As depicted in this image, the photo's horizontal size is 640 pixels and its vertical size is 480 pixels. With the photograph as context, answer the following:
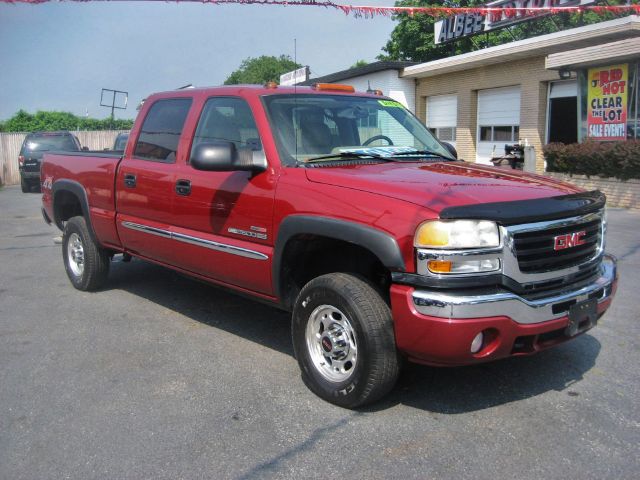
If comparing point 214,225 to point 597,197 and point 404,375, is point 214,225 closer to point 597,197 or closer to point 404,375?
point 404,375

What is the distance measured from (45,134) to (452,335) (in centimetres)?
2008

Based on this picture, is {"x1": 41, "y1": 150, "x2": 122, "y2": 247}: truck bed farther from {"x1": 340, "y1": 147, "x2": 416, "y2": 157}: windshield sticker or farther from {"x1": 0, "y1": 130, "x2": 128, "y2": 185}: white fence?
{"x1": 0, "y1": 130, "x2": 128, "y2": 185}: white fence

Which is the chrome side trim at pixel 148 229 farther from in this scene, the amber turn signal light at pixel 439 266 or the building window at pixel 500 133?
the building window at pixel 500 133

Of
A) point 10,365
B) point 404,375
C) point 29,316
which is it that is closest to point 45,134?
point 29,316

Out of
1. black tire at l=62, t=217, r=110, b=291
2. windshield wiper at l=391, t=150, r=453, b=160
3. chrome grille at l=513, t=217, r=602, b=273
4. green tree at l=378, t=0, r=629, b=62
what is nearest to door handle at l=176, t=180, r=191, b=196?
windshield wiper at l=391, t=150, r=453, b=160

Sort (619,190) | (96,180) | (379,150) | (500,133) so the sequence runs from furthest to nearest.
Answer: (500,133) → (619,190) → (96,180) → (379,150)

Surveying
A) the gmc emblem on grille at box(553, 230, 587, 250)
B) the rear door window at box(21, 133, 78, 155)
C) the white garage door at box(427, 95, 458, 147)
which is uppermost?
the white garage door at box(427, 95, 458, 147)

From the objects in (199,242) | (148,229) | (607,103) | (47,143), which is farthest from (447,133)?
(199,242)

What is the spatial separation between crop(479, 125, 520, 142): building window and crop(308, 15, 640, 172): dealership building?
3 cm

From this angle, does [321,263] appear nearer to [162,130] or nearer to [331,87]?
[331,87]

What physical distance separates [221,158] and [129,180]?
1.81m

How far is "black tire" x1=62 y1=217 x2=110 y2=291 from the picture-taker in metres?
6.50

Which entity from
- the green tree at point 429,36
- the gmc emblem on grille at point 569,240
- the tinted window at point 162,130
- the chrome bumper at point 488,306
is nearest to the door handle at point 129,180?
the tinted window at point 162,130

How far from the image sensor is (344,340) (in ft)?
12.6
